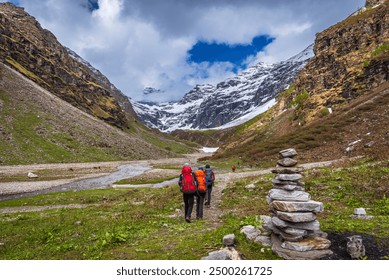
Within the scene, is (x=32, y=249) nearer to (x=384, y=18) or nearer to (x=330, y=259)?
(x=330, y=259)

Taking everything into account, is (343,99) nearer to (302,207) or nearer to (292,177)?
(292,177)

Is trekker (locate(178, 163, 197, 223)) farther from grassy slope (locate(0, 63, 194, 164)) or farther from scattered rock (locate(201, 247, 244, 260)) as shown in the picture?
grassy slope (locate(0, 63, 194, 164))

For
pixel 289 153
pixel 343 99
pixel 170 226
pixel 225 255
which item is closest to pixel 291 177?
pixel 289 153

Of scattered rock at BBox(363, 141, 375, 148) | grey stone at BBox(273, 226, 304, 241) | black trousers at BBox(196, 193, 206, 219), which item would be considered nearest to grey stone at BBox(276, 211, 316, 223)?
grey stone at BBox(273, 226, 304, 241)

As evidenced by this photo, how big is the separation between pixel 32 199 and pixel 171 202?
1884 centimetres

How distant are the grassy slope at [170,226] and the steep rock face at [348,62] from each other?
62.4 metres

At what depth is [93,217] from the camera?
2141 centimetres

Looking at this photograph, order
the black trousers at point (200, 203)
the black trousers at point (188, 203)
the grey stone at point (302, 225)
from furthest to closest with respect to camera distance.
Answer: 1. the black trousers at point (200, 203)
2. the black trousers at point (188, 203)
3. the grey stone at point (302, 225)

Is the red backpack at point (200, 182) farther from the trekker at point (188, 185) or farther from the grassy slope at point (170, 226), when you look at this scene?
the grassy slope at point (170, 226)

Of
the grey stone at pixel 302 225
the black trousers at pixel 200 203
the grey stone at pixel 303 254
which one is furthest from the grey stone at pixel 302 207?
the black trousers at pixel 200 203

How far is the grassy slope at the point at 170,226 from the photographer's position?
11.9m

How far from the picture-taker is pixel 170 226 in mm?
16406

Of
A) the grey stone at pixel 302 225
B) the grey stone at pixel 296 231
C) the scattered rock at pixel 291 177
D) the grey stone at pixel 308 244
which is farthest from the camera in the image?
the scattered rock at pixel 291 177

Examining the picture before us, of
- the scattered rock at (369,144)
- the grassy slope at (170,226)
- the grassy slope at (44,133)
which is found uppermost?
the grassy slope at (44,133)
